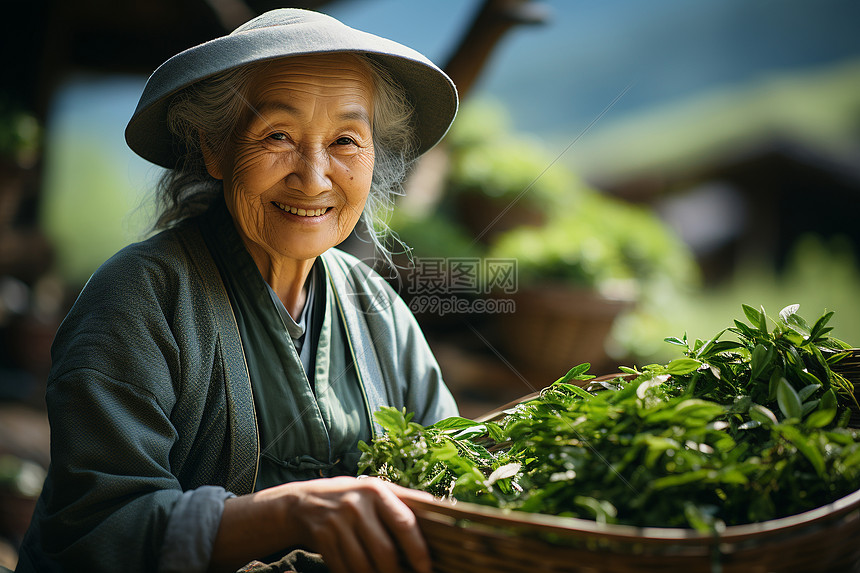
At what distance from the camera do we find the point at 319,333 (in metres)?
1.27

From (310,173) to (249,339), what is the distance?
326mm

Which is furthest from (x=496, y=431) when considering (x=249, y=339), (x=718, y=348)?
(x=249, y=339)

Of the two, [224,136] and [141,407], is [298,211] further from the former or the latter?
[141,407]

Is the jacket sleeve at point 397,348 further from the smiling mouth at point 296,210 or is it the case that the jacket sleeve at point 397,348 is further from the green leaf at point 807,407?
the green leaf at point 807,407

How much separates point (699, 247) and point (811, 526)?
302 inches

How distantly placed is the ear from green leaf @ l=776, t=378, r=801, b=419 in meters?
1.03

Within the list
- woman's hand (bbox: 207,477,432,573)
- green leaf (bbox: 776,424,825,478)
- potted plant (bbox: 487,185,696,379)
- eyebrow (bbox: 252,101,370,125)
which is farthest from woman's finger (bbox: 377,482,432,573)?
potted plant (bbox: 487,185,696,379)

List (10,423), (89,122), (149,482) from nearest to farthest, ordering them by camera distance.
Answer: (149,482) < (10,423) < (89,122)

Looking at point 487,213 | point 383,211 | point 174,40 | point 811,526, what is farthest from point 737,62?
point 811,526

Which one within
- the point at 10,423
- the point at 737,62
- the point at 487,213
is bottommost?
the point at 10,423

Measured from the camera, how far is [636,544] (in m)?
0.64

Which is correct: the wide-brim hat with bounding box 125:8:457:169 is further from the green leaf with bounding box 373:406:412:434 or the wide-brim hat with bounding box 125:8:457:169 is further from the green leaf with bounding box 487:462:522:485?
the green leaf with bounding box 487:462:522:485

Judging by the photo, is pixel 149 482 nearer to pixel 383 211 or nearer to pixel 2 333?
pixel 383 211

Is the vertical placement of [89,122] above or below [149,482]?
above
